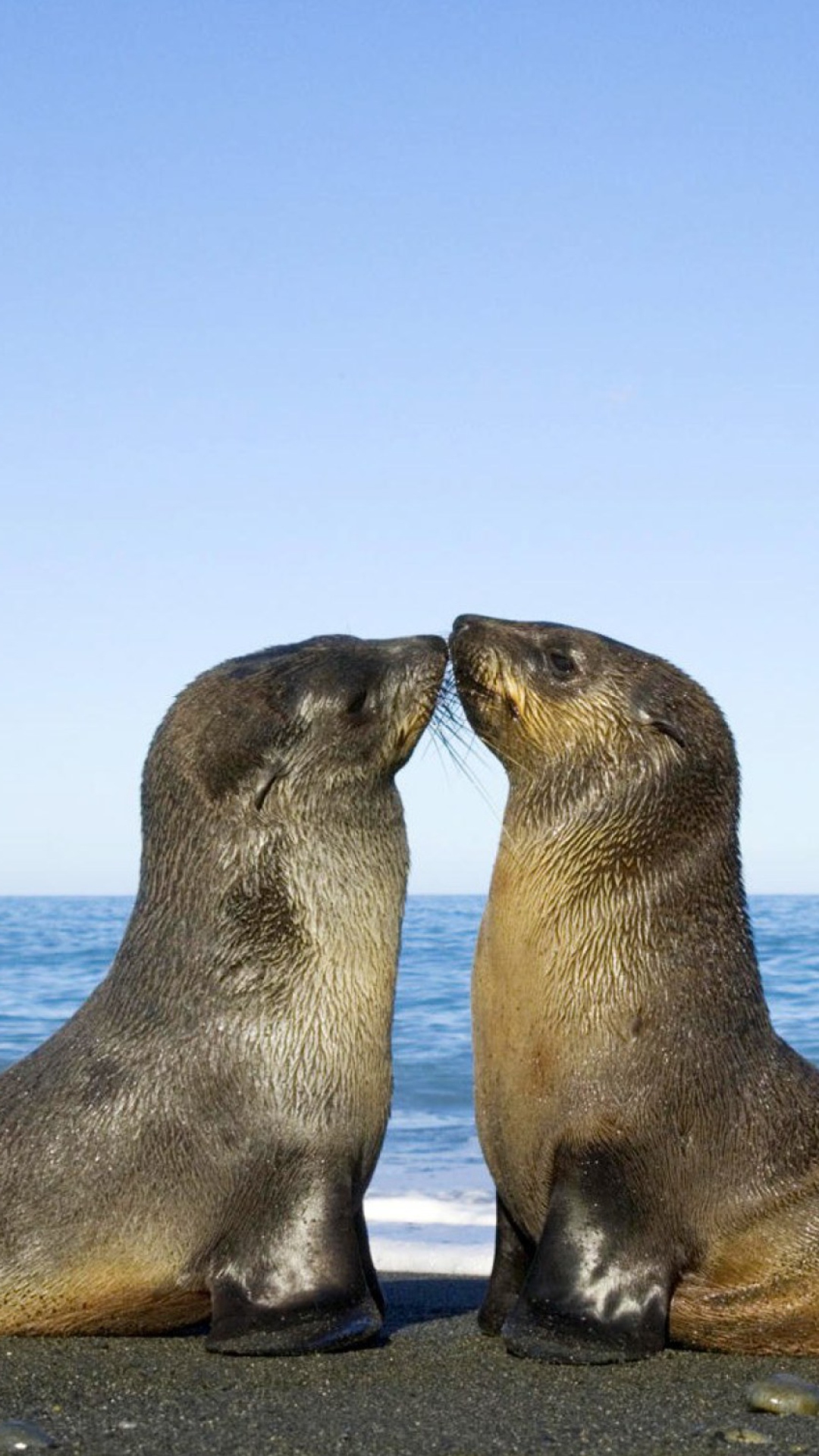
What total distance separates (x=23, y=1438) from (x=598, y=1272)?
7.96ft

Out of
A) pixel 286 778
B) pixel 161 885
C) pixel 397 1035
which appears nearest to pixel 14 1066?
pixel 161 885

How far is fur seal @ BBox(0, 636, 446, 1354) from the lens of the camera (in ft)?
27.2

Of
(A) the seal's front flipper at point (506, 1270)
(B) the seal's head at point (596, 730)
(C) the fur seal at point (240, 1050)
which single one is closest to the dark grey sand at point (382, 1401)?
(C) the fur seal at point (240, 1050)

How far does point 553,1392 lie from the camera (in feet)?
25.0

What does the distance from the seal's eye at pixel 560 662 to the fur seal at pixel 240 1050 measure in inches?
20.7

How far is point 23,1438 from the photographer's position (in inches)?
268

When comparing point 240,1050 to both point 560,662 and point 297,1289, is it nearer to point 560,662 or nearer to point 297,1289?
point 297,1289

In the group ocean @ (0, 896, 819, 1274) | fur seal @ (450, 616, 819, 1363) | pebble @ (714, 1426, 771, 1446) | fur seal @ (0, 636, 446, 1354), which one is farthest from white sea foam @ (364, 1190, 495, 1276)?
pebble @ (714, 1426, 771, 1446)

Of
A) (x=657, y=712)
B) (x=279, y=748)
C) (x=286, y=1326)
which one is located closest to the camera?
(x=286, y=1326)

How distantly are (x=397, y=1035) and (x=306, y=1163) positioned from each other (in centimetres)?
1509

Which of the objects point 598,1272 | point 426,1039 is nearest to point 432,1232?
point 598,1272

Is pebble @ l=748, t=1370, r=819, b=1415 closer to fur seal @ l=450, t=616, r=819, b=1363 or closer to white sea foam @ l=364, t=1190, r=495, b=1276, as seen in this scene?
fur seal @ l=450, t=616, r=819, b=1363

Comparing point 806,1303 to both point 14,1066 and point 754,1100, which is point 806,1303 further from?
point 14,1066

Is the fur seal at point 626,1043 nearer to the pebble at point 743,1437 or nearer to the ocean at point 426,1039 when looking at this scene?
the pebble at point 743,1437
